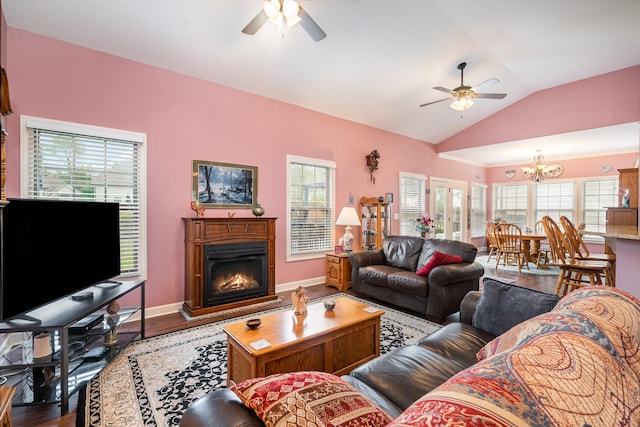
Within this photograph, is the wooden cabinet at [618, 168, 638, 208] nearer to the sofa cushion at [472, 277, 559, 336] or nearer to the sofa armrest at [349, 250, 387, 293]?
the sofa armrest at [349, 250, 387, 293]

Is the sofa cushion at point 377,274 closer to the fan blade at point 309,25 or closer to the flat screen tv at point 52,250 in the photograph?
the fan blade at point 309,25

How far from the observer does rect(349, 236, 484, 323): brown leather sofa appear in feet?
10.5

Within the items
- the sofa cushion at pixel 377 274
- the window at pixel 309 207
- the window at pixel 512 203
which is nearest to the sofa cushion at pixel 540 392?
the sofa cushion at pixel 377 274

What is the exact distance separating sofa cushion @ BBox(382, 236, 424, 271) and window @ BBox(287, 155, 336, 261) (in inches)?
46.5

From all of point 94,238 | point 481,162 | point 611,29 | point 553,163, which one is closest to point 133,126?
point 94,238

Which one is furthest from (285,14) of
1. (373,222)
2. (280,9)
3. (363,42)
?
(373,222)

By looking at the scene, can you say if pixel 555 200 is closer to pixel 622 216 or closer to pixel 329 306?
pixel 622 216

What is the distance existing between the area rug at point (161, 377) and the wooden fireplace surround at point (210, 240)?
47cm

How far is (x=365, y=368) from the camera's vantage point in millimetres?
1583

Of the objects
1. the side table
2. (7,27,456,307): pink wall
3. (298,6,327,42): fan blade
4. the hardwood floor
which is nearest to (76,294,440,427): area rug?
the hardwood floor

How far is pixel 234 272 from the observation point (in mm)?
3805

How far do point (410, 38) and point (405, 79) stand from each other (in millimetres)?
880

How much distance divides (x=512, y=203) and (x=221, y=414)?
9950 millimetres

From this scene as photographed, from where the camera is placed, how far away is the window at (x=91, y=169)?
2.82 meters
